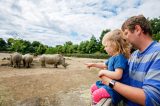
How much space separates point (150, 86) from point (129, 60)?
66 centimetres

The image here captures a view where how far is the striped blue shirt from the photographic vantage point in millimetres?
1732

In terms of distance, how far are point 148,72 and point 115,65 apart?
1.72 ft

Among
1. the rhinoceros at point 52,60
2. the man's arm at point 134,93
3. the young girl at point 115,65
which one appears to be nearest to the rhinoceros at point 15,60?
the rhinoceros at point 52,60

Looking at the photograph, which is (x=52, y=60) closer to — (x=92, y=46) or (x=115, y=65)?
(x=115, y=65)

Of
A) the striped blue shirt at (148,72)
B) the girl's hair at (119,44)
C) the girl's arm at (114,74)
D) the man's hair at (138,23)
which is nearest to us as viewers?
the striped blue shirt at (148,72)

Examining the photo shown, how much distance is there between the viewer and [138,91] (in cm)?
179

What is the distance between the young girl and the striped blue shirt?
0.30ft

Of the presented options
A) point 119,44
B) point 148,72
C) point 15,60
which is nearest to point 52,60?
point 15,60

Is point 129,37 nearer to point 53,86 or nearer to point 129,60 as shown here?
point 129,60

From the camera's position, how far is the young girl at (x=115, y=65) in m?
2.23

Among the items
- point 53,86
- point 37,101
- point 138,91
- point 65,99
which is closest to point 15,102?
point 37,101

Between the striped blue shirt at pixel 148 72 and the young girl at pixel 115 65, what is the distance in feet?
0.30

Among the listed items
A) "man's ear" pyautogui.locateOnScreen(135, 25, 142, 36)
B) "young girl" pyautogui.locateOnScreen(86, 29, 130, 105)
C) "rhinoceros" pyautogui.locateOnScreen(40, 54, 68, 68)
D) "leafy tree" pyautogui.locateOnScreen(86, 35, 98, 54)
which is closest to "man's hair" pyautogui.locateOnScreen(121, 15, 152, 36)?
"man's ear" pyautogui.locateOnScreen(135, 25, 142, 36)

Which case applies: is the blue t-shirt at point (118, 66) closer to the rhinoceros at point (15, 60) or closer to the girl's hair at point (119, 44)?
the girl's hair at point (119, 44)
